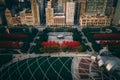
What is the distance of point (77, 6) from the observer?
13038 cm

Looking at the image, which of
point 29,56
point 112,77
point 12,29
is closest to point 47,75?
point 29,56

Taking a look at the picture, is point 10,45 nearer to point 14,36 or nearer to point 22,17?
point 14,36

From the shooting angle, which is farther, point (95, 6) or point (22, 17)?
point (95, 6)

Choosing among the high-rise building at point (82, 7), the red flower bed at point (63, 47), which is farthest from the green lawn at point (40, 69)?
the high-rise building at point (82, 7)

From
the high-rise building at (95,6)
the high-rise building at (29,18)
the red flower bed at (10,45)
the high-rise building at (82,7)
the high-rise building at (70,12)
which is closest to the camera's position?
the red flower bed at (10,45)

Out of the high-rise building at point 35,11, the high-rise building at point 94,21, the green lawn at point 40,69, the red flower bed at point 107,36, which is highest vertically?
the high-rise building at point 35,11

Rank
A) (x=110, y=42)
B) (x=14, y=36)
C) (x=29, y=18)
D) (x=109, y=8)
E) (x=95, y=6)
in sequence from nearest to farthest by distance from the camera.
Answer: (x=110, y=42), (x=14, y=36), (x=29, y=18), (x=109, y=8), (x=95, y=6)

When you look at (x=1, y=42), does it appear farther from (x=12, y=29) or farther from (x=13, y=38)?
(x=12, y=29)

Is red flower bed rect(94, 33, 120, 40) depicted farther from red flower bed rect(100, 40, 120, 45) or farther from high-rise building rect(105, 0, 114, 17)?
high-rise building rect(105, 0, 114, 17)

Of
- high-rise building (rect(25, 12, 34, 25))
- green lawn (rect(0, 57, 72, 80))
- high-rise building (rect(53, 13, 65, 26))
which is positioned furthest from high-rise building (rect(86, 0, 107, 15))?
green lawn (rect(0, 57, 72, 80))

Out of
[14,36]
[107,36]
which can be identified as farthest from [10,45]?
[107,36]

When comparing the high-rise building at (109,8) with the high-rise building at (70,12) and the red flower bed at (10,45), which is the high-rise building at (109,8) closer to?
the high-rise building at (70,12)

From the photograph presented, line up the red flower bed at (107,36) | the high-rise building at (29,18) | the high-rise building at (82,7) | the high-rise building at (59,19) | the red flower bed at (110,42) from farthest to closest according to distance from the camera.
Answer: the high-rise building at (82,7) < the high-rise building at (59,19) < the high-rise building at (29,18) < the red flower bed at (107,36) < the red flower bed at (110,42)

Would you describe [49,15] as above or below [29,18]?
above
